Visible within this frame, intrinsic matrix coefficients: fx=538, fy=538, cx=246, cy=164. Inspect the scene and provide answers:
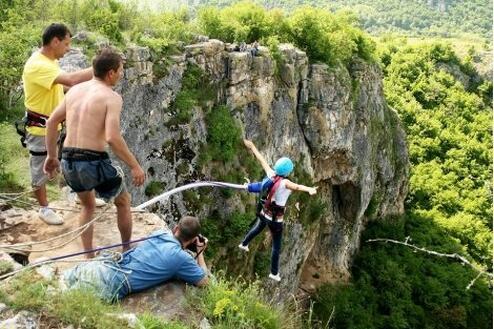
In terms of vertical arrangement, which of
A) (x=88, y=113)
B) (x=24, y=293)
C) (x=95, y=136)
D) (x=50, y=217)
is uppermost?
(x=88, y=113)

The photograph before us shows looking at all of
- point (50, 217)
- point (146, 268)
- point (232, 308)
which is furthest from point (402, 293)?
point (146, 268)

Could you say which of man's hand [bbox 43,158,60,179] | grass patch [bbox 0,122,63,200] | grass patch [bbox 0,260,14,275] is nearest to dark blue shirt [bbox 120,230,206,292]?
grass patch [bbox 0,260,14,275]

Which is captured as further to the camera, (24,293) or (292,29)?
(292,29)

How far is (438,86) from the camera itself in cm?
5172

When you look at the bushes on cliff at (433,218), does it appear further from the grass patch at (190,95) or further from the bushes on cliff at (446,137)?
the grass patch at (190,95)

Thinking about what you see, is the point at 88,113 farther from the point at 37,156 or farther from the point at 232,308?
the point at 232,308

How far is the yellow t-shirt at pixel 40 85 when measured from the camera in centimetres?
654

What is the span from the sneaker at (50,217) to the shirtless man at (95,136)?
1.45 m

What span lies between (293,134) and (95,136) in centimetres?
1846

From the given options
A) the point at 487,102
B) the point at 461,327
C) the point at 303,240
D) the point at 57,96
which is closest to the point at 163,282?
the point at 57,96

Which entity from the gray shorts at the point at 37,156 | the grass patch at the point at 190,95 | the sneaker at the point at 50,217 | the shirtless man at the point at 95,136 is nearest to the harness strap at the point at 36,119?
the gray shorts at the point at 37,156

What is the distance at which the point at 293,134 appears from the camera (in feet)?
77.7

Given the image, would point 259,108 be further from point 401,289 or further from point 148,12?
point 401,289

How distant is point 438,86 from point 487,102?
661 cm
